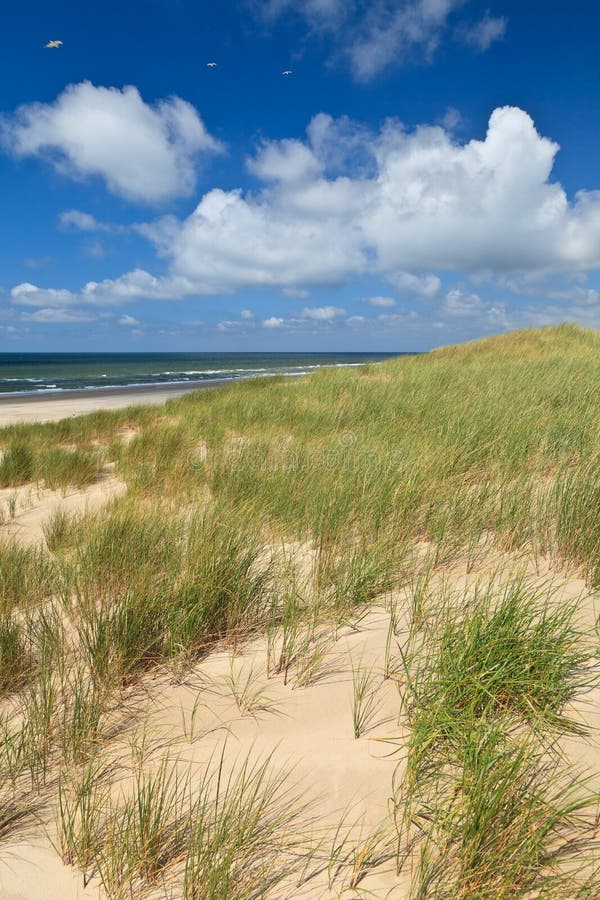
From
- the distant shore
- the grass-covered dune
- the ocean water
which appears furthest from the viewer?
the ocean water

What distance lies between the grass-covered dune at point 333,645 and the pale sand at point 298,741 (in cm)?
3

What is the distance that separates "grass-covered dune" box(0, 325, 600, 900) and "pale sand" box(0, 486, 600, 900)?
0.03m

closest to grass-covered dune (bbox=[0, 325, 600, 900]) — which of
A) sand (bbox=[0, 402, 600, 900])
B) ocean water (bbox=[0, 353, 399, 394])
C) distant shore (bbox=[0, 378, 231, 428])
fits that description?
sand (bbox=[0, 402, 600, 900])

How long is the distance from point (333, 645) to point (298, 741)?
1.97ft

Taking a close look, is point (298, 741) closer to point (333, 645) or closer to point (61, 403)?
point (333, 645)

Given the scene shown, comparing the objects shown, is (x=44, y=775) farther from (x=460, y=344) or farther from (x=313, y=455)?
(x=460, y=344)

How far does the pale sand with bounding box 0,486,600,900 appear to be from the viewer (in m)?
1.39

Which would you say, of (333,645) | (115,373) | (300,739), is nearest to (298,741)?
(300,739)

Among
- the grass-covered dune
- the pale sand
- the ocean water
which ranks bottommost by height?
the pale sand

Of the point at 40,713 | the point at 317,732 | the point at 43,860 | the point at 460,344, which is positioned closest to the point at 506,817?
the point at 317,732

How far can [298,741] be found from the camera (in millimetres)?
1826

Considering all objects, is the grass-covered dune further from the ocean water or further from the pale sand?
the ocean water

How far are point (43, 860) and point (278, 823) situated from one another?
734 millimetres

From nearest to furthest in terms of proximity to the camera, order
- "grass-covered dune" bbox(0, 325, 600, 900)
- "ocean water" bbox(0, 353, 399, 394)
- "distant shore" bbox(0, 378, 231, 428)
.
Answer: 1. "grass-covered dune" bbox(0, 325, 600, 900)
2. "distant shore" bbox(0, 378, 231, 428)
3. "ocean water" bbox(0, 353, 399, 394)
